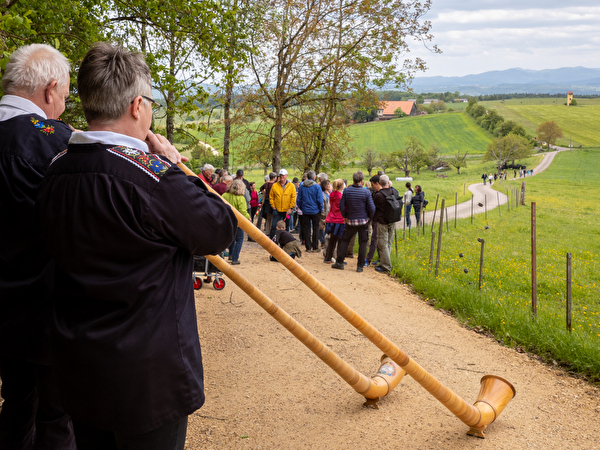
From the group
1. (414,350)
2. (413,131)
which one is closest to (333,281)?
(414,350)

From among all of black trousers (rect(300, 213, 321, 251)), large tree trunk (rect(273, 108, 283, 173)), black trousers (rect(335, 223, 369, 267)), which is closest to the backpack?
black trousers (rect(335, 223, 369, 267))

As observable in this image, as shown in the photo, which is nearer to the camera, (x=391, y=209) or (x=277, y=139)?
(x=391, y=209)

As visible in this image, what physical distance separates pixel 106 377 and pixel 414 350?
5.00 m

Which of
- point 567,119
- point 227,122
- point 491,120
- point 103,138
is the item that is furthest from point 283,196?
point 567,119

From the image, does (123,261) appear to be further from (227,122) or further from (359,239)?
(227,122)

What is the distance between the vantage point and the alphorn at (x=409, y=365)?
265cm

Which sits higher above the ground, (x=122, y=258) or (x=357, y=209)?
(x=122, y=258)

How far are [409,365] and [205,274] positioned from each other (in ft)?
19.7

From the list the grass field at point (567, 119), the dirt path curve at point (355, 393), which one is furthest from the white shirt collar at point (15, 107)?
the grass field at point (567, 119)

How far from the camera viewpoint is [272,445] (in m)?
3.73

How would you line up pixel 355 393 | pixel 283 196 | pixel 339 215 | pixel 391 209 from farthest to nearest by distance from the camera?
pixel 283 196 → pixel 339 215 → pixel 391 209 → pixel 355 393

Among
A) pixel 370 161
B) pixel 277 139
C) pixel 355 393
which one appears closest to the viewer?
pixel 355 393

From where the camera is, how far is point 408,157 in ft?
261

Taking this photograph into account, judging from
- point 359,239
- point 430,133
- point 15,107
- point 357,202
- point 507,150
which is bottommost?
point 359,239
